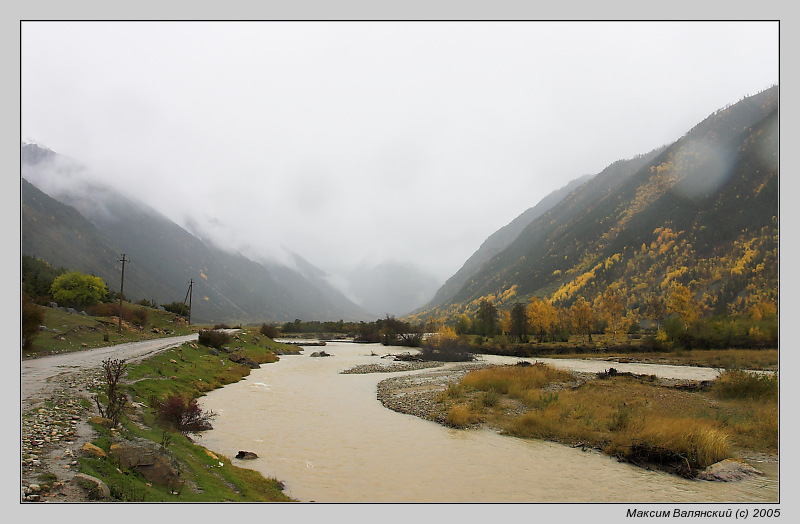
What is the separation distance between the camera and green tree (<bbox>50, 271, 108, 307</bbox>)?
201 ft

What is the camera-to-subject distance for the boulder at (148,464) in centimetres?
959

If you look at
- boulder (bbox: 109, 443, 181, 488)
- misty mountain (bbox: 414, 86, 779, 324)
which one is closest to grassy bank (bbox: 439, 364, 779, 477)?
boulder (bbox: 109, 443, 181, 488)

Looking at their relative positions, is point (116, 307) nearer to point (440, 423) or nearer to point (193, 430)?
point (193, 430)

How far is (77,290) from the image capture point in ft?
206

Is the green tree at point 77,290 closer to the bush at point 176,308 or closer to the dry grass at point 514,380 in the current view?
the bush at point 176,308

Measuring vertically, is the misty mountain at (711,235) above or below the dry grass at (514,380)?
above

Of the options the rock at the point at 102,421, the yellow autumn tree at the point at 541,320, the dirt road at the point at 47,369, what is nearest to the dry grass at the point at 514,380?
the rock at the point at 102,421

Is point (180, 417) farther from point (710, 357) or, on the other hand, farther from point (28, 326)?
point (710, 357)

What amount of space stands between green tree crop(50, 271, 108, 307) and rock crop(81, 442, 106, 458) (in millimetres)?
65207

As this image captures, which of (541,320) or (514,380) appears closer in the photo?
(514,380)

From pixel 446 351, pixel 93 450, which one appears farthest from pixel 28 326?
pixel 446 351

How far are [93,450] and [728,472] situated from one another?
18121 millimetres

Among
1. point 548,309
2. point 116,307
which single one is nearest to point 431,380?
point 116,307

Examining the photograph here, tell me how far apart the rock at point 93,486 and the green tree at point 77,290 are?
6732 cm
